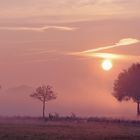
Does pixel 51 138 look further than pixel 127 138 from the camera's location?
No

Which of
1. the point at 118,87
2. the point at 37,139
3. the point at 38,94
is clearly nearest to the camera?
the point at 37,139

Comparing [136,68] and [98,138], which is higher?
[136,68]

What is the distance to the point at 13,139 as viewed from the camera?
6075cm

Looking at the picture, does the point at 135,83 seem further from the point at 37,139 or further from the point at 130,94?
the point at 37,139

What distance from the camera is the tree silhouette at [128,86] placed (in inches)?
5945

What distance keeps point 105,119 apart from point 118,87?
43.0 metres

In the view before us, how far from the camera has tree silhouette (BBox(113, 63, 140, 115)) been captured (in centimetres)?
15100

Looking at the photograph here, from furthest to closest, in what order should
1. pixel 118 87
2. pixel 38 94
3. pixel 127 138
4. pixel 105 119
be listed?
pixel 118 87 → pixel 38 94 → pixel 105 119 → pixel 127 138

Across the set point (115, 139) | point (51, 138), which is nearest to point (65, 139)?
point (51, 138)

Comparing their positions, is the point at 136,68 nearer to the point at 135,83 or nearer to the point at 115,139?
the point at 135,83

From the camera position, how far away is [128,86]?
5950 inches

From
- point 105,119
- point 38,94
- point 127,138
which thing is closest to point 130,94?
point 38,94

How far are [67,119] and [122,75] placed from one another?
4531 centimetres

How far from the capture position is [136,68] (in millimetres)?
155625
